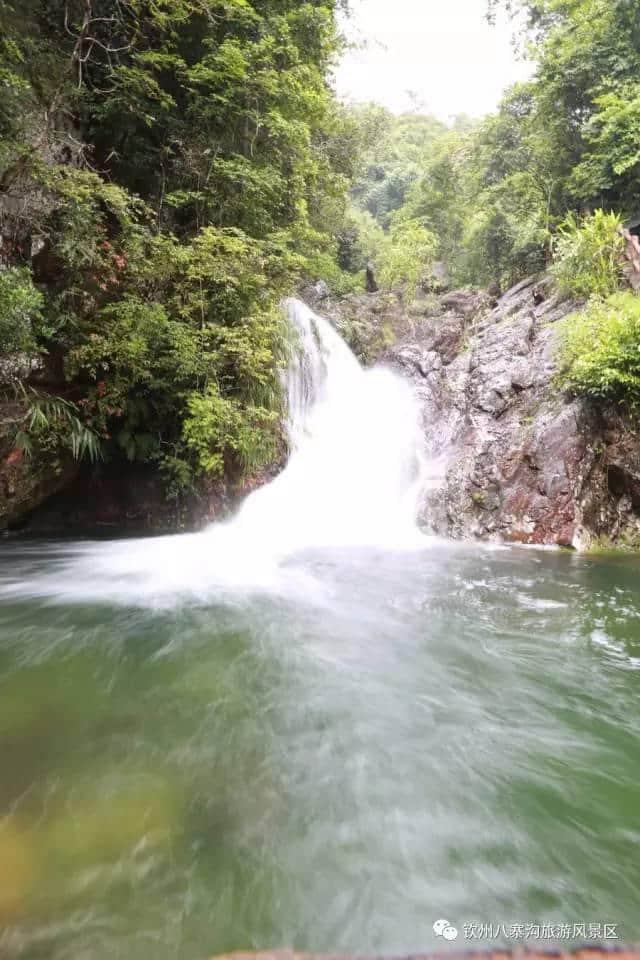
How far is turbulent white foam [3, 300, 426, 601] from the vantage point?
5.96 meters

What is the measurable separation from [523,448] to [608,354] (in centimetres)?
183

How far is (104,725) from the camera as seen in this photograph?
285 centimetres

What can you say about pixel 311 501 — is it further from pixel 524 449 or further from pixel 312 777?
pixel 312 777

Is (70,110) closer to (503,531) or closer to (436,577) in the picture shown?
(436,577)

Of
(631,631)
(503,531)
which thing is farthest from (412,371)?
(631,631)

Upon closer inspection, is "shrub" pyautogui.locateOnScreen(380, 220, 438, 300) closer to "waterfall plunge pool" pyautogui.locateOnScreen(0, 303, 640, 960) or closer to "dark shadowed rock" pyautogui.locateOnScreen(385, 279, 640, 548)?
"dark shadowed rock" pyautogui.locateOnScreen(385, 279, 640, 548)

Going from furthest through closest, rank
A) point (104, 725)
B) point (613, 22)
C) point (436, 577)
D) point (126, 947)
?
point (613, 22)
point (436, 577)
point (104, 725)
point (126, 947)

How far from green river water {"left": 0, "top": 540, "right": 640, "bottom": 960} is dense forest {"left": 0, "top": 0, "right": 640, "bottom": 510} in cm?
314

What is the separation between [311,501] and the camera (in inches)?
376

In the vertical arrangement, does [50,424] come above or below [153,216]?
below

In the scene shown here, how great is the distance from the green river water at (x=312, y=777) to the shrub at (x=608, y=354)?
420 cm

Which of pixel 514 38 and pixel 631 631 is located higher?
pixel 514 38

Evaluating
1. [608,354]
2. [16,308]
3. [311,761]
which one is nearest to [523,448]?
[608,354]

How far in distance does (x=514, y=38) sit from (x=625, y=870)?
64.0ft
